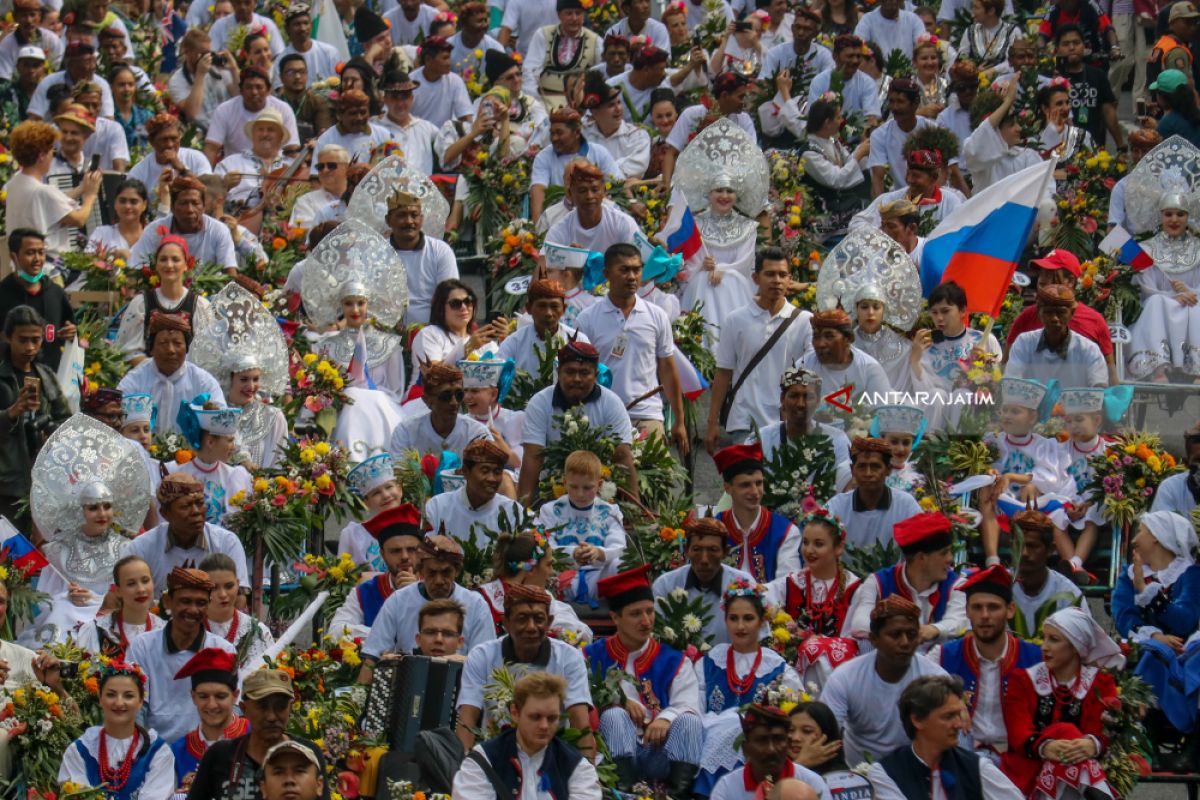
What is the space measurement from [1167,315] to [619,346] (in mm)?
4032

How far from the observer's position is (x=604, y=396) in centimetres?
1708

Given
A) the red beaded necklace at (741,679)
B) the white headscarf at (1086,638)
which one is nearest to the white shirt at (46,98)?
the red beaded necklace at (741,679)

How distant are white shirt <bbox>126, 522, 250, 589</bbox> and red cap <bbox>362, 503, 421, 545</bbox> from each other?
0.83m

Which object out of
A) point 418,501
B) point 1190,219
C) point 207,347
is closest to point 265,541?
point 418,501

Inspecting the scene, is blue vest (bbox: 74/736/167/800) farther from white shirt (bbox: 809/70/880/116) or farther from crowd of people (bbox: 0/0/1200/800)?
white shirt (bbox: 809/70/880/116)

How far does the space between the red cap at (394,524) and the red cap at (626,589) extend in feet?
4.37

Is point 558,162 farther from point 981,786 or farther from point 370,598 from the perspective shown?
point 981,786

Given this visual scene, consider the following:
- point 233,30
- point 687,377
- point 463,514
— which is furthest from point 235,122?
point 463,514

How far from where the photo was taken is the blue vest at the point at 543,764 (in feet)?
43.4

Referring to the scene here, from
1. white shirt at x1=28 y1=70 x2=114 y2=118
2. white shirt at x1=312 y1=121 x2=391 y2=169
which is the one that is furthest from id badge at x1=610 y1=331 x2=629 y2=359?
white shirt at x1=28 y1=70 x2=114 y2=118

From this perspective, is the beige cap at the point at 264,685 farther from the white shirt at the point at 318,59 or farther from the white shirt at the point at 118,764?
the white shirt at the point at 318,59

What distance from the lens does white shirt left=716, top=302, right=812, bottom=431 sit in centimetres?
1830

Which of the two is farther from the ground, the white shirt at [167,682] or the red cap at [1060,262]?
the red cap at [1060,262]

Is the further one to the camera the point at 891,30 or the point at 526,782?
the point at 891,30
